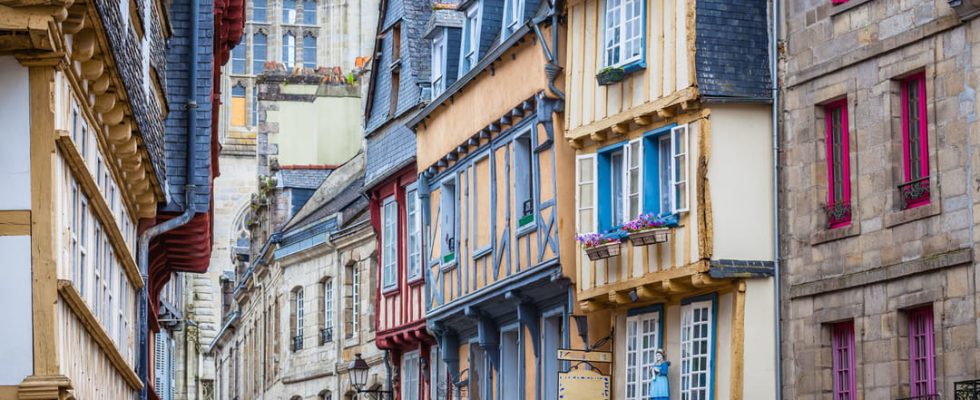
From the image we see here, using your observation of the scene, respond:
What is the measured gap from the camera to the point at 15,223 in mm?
16766

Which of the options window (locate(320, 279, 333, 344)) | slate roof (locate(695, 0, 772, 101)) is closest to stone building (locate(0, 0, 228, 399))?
slate roof (locate(695, 0, 772, 101))

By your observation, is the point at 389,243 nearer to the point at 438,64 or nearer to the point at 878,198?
the point at 438,64

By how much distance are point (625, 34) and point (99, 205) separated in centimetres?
752

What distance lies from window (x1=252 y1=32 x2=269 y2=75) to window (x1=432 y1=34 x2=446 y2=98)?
7086cm

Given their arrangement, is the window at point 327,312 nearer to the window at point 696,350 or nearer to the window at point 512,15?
the window at point 512,15

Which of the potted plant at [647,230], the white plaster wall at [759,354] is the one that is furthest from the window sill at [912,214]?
the potted plant at [647,230]

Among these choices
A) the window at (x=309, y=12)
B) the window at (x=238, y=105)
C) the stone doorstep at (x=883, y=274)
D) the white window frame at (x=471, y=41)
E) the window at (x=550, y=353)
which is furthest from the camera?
the window at (x=309, y=12)

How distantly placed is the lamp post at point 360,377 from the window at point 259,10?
67.8 metres

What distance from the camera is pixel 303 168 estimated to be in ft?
165

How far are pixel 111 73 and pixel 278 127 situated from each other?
3187 cm

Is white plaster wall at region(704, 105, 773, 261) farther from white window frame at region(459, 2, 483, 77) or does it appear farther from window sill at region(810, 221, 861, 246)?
white window frame at region(459, 2, 483, 77)

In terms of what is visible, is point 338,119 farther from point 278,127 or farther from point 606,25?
point 606,25

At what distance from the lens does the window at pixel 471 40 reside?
1282 inches

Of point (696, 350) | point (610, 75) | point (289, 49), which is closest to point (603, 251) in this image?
point (696, 350)
